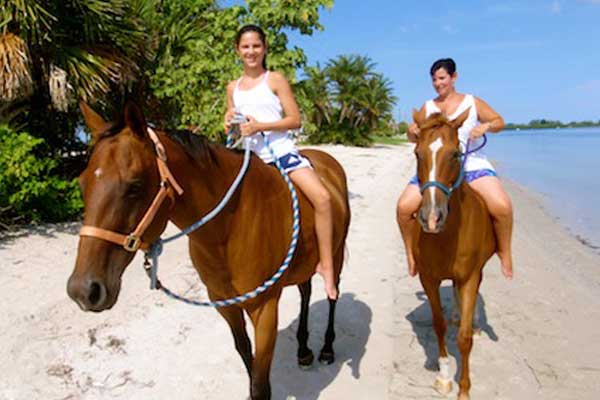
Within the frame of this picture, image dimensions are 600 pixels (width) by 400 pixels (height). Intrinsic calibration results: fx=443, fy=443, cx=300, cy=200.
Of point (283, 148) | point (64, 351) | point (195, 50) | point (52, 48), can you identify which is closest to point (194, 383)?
point (64, 351)

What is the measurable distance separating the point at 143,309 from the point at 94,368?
1.13m

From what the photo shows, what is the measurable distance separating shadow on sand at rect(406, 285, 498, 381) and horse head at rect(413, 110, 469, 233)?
1.82 meters

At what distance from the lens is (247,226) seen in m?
2.53

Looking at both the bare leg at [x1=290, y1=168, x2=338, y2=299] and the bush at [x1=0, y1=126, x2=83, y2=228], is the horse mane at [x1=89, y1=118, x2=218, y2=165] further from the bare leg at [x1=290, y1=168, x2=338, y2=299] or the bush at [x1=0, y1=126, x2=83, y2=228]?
the bush at [x1=0, y1=126, x2=83, y2=228]

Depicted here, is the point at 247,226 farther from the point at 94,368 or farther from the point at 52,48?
the point at 52,48

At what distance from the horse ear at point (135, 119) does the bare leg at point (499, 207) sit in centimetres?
279

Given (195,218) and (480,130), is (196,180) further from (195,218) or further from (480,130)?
(480,130)

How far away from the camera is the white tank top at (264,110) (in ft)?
9.57

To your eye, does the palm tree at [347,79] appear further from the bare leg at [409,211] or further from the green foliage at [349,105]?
the bare leg at [409,211]

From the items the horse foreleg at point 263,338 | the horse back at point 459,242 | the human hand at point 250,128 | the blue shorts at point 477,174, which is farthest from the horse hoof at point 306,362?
the human hand at point 250,128

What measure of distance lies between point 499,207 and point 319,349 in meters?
2.10

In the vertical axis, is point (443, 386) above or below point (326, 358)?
above

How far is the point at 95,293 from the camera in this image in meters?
1.70

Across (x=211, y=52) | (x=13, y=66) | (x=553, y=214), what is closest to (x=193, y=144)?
(x=13, y=66)
